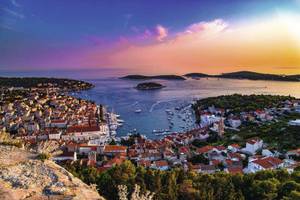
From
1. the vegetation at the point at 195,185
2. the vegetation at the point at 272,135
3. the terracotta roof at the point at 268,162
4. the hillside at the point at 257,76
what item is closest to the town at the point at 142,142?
the terracotta roof at the point at 268,162

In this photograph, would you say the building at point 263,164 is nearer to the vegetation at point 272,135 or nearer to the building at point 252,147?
the building at point 252,147

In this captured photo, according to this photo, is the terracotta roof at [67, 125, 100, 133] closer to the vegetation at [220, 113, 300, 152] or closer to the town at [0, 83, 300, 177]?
the town at [0, 83, 300, 177]

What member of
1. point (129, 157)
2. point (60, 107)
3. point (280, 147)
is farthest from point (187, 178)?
point (60, 107)

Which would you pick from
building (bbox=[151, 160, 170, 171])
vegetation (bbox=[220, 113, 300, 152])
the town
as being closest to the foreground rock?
the town

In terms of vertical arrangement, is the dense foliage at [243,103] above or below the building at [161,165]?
above

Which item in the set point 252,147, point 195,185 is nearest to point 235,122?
point 252,147
